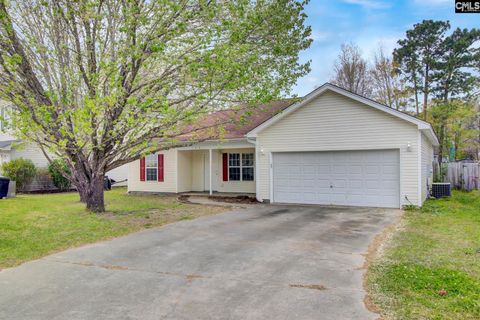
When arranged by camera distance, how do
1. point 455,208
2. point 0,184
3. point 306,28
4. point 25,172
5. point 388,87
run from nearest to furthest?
1. point 306,28
2. point 455,208
3. point 0,184
4. point 25,172
5. point 388,87

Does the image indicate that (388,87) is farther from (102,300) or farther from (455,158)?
(102,300)

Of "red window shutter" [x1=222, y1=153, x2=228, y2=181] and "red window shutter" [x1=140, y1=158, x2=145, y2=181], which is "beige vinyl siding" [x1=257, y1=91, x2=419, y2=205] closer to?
"red window shutter" [x1=222, y1=153, x2=228, y2=181]

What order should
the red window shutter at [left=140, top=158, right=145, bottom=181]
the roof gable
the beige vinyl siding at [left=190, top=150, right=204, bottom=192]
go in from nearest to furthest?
the roof gable, the beige vinyl siding at [left=190, top=150, right=204, bottom=192], the red window shutter at [left=140, top=158, right=145, bottom=181]

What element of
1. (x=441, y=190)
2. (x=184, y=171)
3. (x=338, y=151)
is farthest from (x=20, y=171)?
(x=441, y=190)

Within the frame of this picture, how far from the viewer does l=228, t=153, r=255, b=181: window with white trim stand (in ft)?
56.5

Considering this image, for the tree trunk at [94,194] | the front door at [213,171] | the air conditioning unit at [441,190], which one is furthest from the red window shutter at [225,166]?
the air conditioning unit at [441,190]

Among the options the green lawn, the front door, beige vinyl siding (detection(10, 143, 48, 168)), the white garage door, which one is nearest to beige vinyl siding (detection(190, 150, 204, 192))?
the front door

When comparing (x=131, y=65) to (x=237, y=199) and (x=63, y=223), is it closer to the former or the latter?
(x=63, y=223)

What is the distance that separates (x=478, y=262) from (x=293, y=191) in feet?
28.2

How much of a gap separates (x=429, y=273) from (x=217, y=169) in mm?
13532

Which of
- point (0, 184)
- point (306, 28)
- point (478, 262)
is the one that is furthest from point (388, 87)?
point (0, 184)

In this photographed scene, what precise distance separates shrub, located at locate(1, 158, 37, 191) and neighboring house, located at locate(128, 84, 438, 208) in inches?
446

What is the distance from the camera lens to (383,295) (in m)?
4.35

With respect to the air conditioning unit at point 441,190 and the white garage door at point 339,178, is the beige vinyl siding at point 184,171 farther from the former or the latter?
the air conditioning unit at point 441,190
